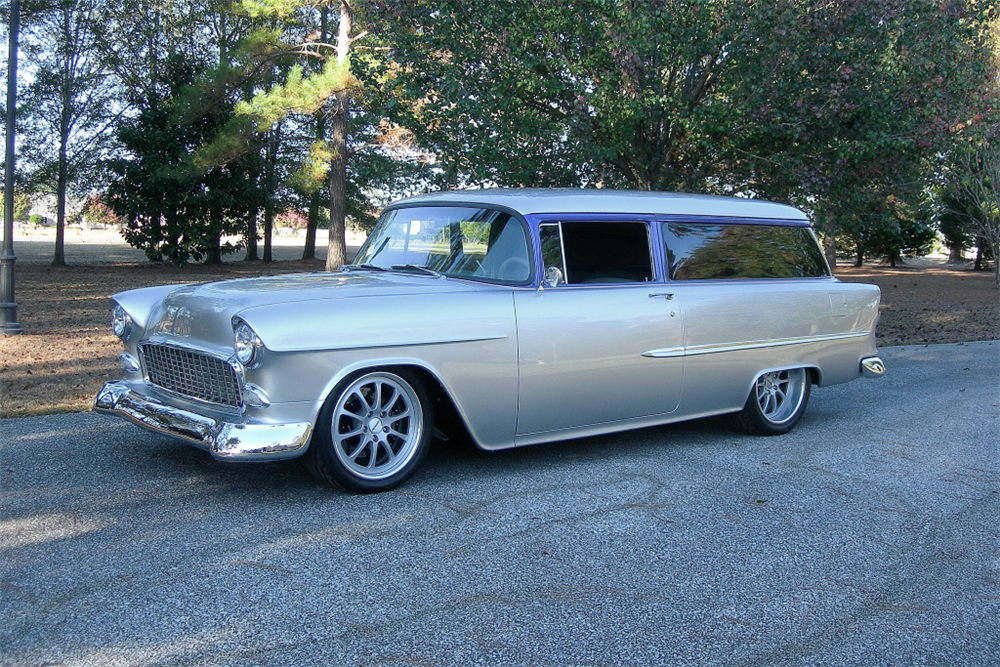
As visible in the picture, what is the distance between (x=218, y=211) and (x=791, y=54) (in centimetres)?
2109

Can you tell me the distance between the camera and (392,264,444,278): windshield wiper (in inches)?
214

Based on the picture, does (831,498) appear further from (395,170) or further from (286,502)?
A: (395,170)

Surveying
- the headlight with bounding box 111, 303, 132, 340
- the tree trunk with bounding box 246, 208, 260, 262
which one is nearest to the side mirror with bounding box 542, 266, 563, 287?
the headlight with bounding box 111, 303, 132, 340

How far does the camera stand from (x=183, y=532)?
4039mm

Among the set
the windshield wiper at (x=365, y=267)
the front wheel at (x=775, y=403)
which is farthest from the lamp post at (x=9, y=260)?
the front wheel at (x=775, y=403)

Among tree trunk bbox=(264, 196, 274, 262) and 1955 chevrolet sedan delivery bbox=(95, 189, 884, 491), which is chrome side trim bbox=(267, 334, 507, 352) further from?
tree trunk bbox=(264, 196, 274, 262)

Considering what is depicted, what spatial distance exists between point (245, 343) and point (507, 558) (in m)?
1.62

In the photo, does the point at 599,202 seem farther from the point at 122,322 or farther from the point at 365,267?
the point at 122,322

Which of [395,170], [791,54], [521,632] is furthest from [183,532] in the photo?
[395,170]

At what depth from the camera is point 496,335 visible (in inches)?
194

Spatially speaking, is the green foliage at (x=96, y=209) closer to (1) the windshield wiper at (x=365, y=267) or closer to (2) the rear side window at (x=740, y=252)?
(1) the windshield wiper at (x=365, y=267)

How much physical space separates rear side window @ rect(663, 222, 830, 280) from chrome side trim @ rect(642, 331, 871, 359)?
0.48 meters

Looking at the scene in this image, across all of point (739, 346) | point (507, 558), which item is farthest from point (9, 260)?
point (507, 558)

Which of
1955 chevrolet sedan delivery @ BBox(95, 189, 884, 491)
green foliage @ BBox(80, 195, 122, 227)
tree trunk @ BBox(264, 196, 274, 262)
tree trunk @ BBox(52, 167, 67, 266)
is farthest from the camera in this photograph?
tree trunk @ BBox(264, 196, 274, 262)
